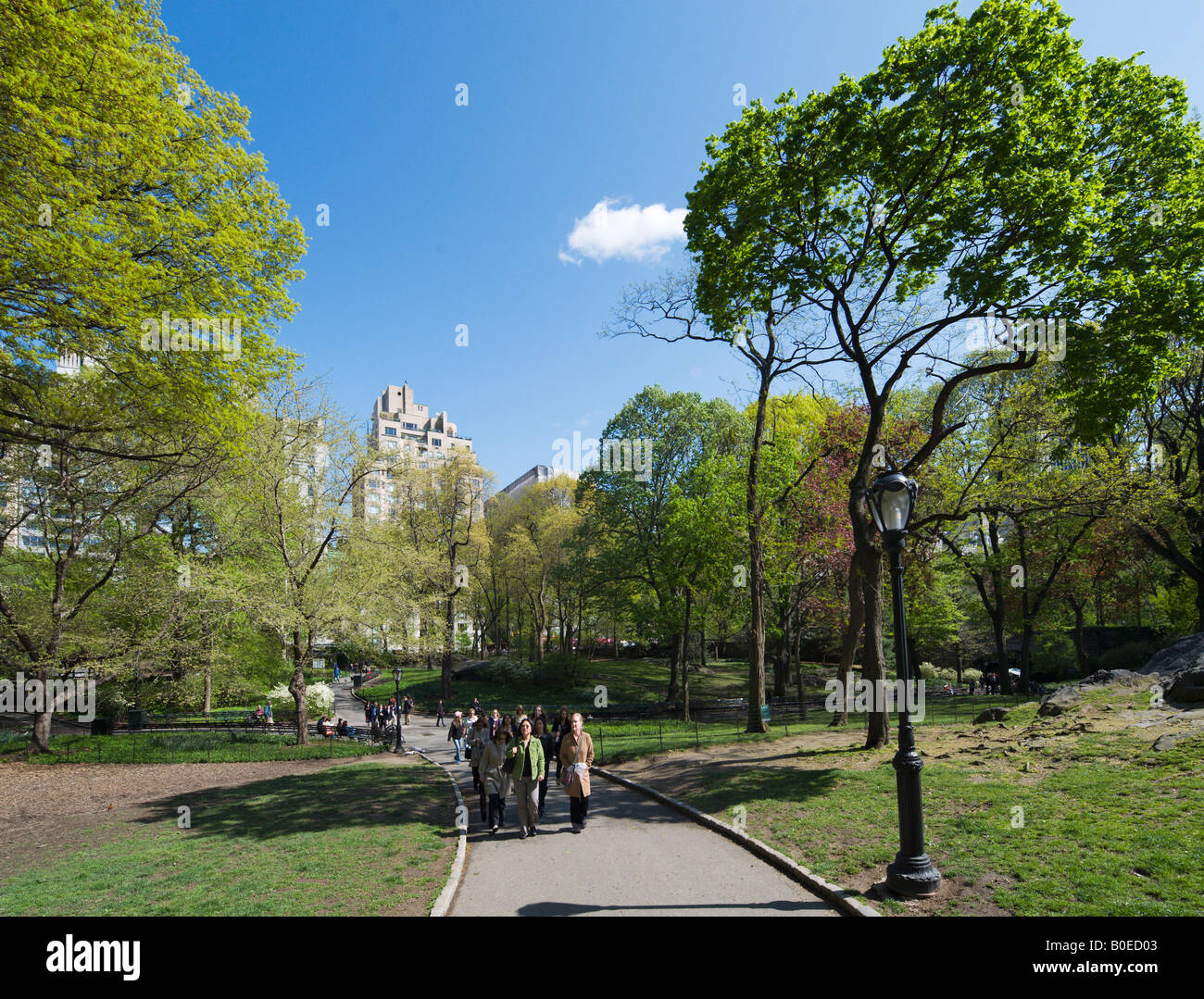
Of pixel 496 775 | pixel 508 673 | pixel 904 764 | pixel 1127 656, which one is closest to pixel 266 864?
pixel 496 775

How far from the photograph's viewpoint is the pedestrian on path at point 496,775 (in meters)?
10.7

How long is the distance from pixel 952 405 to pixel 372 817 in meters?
26.9

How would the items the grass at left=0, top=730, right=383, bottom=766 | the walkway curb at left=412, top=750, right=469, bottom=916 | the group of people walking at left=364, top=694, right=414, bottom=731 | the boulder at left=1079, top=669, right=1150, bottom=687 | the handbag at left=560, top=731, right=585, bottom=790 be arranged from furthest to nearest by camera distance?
1. the group of people walking at left=364, top=694, right=414, bottom=731
2. the grass at left=0, top=730, right=383, bottom=766
3. the boulder at left=1079, top=669, right=1150, bottom=687
4. the handbag at left=560, top=731, right=585, bottom=790
5. the walkway curb at left=412, top=750, right=469, bottom=916

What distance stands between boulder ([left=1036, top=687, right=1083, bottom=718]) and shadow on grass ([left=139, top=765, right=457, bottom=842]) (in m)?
12.8

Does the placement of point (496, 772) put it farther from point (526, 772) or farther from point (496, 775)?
point (526, 772)

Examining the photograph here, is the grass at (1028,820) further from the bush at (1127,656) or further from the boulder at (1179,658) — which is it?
the bush at (1127,656)

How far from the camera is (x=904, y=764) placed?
21.8 feet

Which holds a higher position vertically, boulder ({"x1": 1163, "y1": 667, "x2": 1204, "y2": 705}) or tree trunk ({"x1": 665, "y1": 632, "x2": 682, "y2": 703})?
boulder ({"x1": 1163, "y1": 667, "x2": 1204, "y2": 705})

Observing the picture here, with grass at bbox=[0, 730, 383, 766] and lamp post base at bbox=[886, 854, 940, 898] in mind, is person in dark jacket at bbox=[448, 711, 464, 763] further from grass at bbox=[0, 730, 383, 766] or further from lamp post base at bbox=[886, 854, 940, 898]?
lamp post base at bbox=[886, 854, 940, 898]

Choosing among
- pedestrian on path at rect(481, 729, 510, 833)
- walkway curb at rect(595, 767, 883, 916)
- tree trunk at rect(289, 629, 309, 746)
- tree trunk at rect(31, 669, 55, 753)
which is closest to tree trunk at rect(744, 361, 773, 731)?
walkway curb at rect(595, 767, 883, 916)

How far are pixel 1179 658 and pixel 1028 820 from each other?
10547 mm

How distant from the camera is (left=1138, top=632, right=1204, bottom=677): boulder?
13641mm
